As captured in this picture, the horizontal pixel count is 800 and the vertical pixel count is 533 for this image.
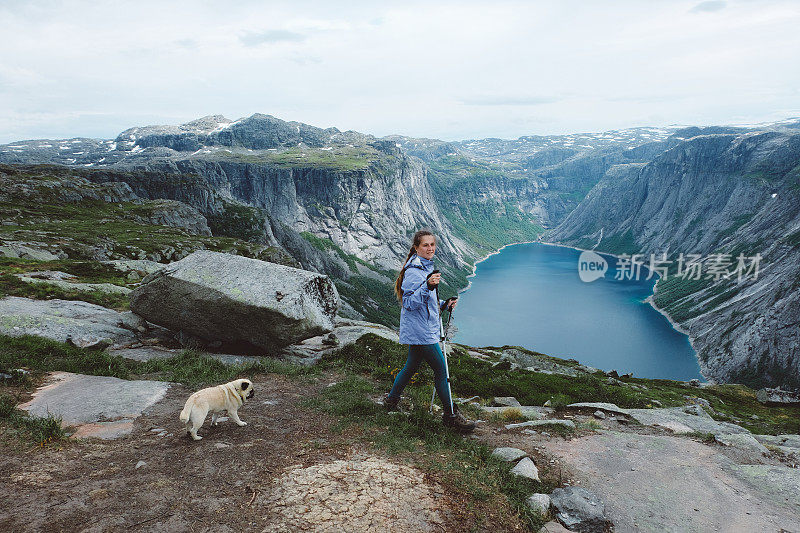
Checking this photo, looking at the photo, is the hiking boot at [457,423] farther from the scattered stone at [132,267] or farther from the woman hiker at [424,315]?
the scattered stone at [132,267]

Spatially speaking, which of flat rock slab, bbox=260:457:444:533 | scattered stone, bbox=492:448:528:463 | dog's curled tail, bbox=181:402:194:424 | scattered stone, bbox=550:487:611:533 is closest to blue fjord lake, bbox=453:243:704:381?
scattered stone, bbox=492:448:528:463

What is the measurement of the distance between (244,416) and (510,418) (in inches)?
320

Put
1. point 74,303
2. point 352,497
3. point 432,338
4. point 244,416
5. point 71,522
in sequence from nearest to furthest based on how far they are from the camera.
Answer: point 71,522 < point 352,497 < point 432,338 < point 244,416 < point 74,303

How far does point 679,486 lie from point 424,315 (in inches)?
251

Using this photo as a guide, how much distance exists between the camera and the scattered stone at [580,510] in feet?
21.4

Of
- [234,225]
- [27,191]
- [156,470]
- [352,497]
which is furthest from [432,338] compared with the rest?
[234,225]

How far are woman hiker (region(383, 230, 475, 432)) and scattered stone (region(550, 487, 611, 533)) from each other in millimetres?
2863

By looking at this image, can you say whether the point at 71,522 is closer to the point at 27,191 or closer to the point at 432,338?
the point at 432,338

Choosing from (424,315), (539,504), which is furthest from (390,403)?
(539,504)

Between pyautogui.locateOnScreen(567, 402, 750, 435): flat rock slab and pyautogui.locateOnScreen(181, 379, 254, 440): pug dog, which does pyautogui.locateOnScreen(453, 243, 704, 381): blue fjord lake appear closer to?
pyautogui.locateOnScreen(567, 402, 750, 435): flat rock slab

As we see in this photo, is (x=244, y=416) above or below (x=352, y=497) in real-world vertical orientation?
below

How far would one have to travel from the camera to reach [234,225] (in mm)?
140500

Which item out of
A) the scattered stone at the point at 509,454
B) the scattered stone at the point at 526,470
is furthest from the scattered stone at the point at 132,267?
the scattered stone at the point at 526,470

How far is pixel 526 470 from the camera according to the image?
7.94 meters
